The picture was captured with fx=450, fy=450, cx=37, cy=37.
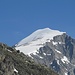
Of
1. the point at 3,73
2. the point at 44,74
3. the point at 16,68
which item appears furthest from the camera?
the point at 44,74

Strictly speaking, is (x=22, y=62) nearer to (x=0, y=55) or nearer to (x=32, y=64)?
(x=32, y=64)

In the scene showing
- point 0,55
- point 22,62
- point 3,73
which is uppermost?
point 22,62

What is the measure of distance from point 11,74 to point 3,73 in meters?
3.80

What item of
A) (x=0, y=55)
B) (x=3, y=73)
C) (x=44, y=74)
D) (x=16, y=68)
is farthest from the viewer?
(x=44, y=74)

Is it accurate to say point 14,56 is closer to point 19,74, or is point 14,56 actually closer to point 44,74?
point 44,74

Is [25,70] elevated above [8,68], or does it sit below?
above

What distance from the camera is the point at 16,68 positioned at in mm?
166750

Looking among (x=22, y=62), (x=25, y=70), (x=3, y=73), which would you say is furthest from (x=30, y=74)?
(x=3, y=73)

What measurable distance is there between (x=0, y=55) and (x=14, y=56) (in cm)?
3419

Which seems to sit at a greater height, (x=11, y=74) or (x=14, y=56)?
(x=14, y=56)

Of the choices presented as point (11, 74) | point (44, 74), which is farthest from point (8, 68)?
point (44, 74)

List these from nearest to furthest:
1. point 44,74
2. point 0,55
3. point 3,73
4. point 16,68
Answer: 1. point 3,73
2. point 0,55
3. point 16,68
4. point 44,74

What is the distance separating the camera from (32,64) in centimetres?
19150

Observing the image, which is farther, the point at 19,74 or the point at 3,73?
the point at 19,74
